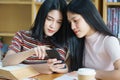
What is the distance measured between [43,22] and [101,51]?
1.44 ft

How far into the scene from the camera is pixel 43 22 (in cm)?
160

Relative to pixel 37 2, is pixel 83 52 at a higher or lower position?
lower

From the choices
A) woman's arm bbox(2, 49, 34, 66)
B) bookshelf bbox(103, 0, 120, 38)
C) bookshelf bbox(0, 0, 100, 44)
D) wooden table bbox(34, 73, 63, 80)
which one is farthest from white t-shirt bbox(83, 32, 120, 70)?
bookshelf bbox(0, 0, 100, 44)

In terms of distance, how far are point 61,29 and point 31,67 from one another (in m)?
0.38

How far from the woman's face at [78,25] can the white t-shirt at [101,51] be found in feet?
0.21

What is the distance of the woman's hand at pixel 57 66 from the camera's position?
142cm

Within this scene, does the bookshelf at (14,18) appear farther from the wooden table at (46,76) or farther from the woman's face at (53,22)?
the wooden table at (46,76)

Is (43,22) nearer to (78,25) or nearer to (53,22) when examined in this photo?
(53,22)

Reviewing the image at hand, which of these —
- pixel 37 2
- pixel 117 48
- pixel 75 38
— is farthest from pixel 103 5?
pixel 117 48

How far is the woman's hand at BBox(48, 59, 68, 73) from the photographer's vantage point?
4.66 feet


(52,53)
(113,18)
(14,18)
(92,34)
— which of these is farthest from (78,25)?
(14,18)

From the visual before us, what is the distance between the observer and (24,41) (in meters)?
1.68

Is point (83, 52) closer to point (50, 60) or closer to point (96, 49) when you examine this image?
point (96, 49)

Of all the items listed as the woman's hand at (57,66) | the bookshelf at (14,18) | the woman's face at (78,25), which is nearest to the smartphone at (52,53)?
the woman's hand at (57,66)
